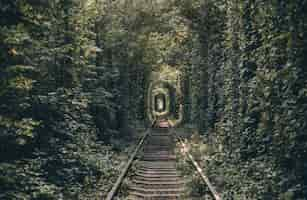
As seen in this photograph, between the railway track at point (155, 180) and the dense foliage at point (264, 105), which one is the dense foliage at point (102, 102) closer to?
the dense foliage at point (264, 105)

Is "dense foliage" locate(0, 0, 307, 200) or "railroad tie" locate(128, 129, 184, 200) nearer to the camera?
"dense foliage" locate(0, 0, 307, 200)

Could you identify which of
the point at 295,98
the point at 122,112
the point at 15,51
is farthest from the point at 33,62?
the point at 122,112

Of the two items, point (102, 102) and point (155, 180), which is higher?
point (102, 102)

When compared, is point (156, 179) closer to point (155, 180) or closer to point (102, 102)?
point (155, 180)

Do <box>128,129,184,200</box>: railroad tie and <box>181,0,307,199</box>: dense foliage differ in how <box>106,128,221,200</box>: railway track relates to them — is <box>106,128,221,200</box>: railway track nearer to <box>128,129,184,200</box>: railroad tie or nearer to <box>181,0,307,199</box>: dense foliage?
<box>128,129,184,200</box>: railroad tie

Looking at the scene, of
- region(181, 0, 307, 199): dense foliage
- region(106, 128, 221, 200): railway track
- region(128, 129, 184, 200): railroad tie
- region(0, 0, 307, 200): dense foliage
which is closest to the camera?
region(181, 0, 307, 199): dense foliage

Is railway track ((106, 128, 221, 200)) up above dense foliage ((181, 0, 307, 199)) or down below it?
below

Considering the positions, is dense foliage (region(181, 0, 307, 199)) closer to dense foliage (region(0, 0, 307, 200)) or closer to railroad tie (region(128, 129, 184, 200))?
dense foliage (region(0, 0, 307, 200))

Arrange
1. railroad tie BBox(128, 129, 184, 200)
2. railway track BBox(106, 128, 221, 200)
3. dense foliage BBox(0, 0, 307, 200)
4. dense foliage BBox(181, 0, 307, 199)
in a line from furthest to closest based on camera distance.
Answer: railroad tie BBox(128, 129, 184, 200) < railway track BBox(106, 128, 221, 200) < dense foliage BBox(0, 0, 307, 200) < dense foliage BBox(181, 0, 307, 199)

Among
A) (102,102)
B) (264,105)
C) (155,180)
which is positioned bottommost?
(155,180)

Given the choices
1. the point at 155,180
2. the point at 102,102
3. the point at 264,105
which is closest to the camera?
the point at 264,105

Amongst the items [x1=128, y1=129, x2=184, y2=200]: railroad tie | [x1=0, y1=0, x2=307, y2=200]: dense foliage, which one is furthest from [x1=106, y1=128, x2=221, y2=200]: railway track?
[x1=0, y1=0, x2=307, y2=200]: dense foliage

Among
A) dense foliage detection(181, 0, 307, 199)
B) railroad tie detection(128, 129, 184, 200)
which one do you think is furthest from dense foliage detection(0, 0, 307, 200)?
railroad tie detection(128, 129, 184, 200)

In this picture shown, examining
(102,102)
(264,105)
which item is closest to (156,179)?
(264,105)
